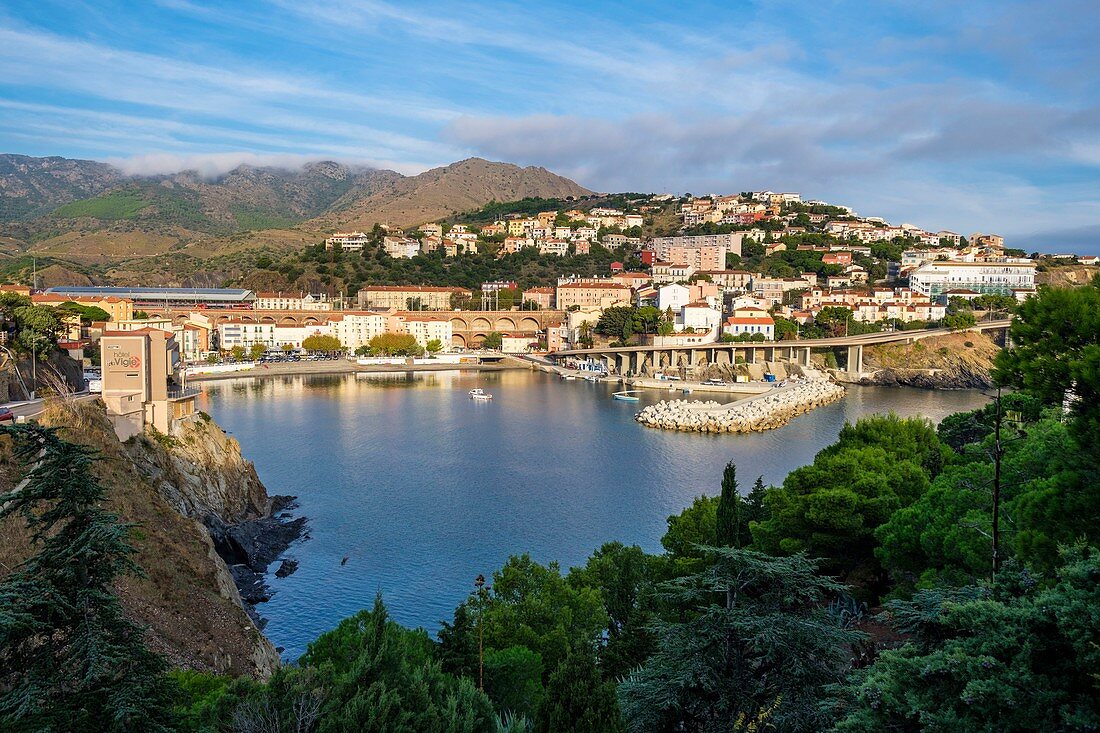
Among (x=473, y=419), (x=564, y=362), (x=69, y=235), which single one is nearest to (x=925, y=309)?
(x=564, y=362)

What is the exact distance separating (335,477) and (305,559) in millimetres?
6098

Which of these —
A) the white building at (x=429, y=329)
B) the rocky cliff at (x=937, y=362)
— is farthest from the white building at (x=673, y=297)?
the white building at (x=429, y=329)

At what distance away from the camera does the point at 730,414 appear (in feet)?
89.5

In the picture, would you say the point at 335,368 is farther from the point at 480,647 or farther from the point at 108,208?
the point at 108,208

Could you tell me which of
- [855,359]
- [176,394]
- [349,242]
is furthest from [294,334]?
[855,359]

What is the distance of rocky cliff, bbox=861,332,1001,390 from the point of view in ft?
130

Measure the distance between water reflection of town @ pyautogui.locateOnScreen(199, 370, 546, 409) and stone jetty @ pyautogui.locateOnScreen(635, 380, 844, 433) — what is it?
13561 millimetres

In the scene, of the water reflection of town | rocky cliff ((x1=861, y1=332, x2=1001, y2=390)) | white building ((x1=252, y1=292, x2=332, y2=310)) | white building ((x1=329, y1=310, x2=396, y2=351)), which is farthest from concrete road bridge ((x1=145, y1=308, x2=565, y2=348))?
rocky cliff ((x1=861, y1=332, x2=1001, y2=390))

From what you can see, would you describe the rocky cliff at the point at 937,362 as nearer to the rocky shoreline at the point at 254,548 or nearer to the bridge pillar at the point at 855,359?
the bridge pillar at the point at 855,359

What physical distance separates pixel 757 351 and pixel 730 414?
17259mm

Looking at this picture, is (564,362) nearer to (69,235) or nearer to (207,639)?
(207,639)

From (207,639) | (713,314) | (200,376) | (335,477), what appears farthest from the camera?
(713,314)

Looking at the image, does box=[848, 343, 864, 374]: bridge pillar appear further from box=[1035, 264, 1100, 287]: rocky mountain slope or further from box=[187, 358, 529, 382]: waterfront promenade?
box=[1035, 264, 1100, 287]: rocky mountain slope

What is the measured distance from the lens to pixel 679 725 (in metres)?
4.80
